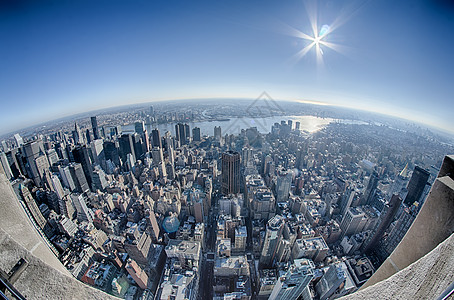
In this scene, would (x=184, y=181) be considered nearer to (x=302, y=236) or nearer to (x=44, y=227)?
(x=44, y=227)

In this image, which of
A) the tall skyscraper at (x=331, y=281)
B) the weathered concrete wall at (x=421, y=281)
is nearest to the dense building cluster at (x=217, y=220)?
the tall skyscraper at (x=331, y=281)

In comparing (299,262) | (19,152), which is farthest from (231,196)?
(19,152)

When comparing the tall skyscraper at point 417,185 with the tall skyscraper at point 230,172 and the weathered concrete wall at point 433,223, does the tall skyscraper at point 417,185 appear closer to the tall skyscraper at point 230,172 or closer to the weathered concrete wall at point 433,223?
the tall skyscraper at point 230,172

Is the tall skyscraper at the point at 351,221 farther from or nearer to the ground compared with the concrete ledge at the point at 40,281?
nearer to the ground

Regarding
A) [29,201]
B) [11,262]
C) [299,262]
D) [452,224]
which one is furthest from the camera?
[29,201]

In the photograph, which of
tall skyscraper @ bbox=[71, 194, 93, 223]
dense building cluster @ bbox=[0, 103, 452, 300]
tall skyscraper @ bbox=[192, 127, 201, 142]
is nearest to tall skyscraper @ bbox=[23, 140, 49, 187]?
dense building cluster @ bbox=[0, 103, 452, 300]

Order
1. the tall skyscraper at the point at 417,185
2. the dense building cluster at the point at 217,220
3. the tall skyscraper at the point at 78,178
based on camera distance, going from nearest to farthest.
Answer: the dense building cluster at the point at 217,220, the tall skyscraper at the point at 417,185, the tall skyscraper at the point at 78,178
